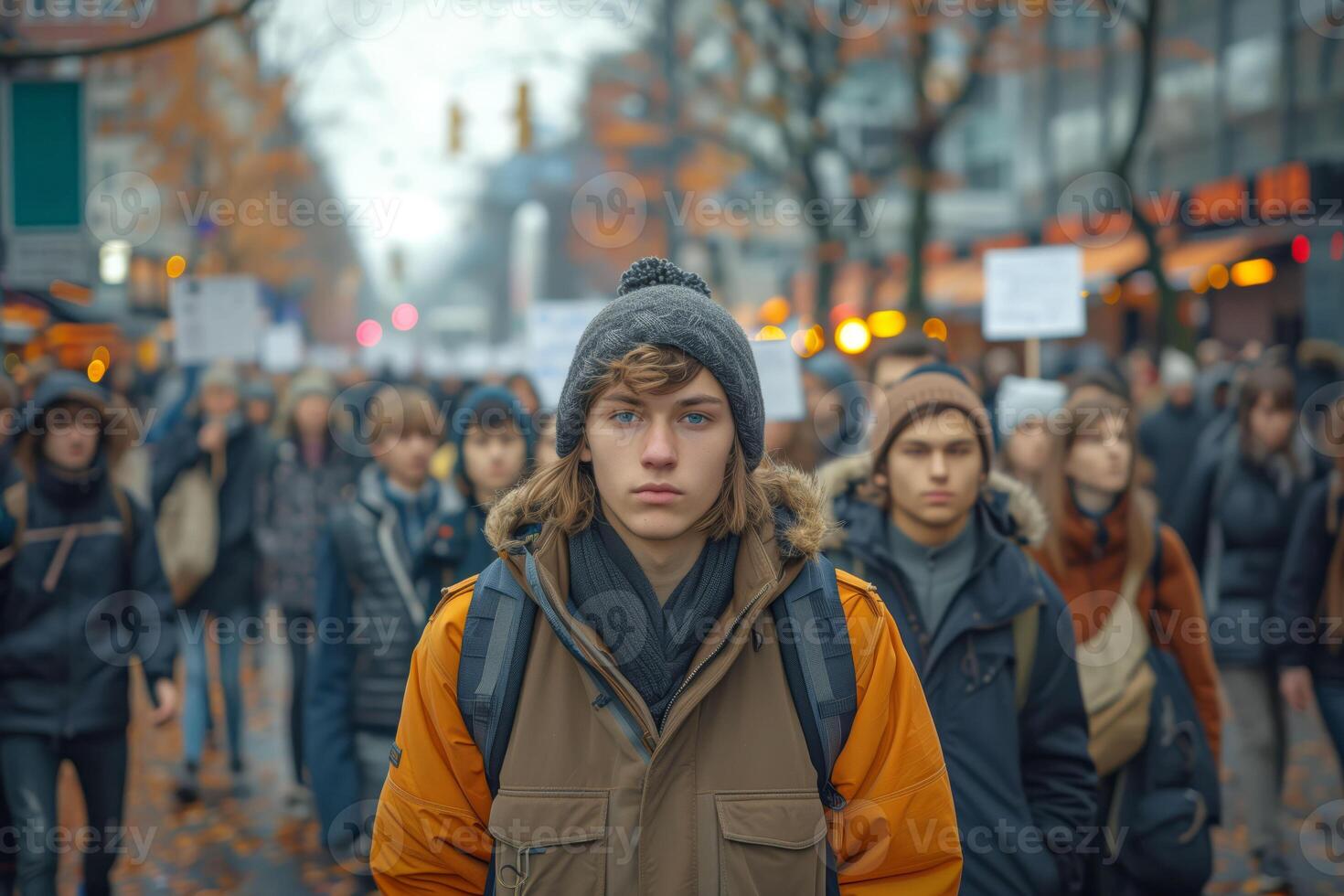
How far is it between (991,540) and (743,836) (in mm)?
1804

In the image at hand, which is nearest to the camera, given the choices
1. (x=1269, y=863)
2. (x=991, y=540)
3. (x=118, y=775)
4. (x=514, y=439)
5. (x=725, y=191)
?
(x=991, y=540)

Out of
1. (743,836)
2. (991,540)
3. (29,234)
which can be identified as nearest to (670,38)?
(29,234)

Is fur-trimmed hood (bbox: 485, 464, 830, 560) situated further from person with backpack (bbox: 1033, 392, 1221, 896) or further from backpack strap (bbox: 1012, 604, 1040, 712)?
person with backpack (bbox: 1033, 392, 1221, 896)

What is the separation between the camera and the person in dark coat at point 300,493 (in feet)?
29.0

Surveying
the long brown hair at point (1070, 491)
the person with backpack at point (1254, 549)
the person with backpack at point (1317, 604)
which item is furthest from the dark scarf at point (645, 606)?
the person with backpack at point (1254, 549)

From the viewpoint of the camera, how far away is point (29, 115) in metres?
9.93

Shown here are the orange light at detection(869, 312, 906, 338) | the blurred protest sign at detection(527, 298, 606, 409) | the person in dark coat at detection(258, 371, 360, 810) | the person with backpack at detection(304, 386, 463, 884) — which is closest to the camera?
the person with backpack at detection(304, 386, 463, 884)

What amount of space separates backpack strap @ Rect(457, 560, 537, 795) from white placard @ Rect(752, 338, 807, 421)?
5772 mm

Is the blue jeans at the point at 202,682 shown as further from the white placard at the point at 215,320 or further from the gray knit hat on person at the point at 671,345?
the gray knit hat on person at the point at 671,345

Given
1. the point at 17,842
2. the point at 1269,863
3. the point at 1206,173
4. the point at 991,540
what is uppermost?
the point at 1206,173

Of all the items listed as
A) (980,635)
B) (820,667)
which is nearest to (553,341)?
(980,635)

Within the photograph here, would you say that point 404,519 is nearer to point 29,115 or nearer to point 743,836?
point 743,836

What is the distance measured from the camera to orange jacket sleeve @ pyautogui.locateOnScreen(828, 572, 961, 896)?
8.31 ft

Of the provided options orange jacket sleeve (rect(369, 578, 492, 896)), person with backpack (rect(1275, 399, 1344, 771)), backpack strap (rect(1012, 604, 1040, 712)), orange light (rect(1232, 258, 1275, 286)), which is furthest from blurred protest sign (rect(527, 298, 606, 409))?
orange light (rect(1232, 258, 1275, 286))
